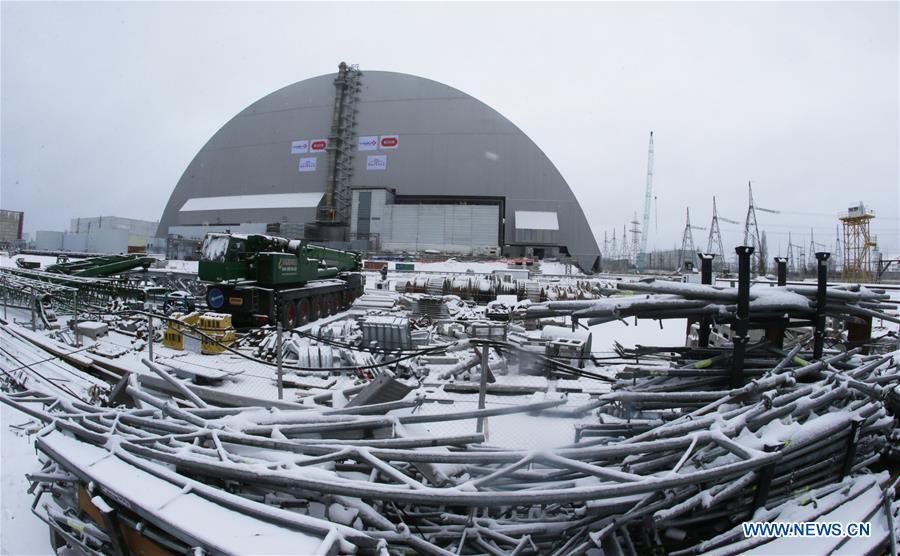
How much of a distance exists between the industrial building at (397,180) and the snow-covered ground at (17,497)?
31483 mm

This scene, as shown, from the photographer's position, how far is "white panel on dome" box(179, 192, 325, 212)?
3869 centimetres

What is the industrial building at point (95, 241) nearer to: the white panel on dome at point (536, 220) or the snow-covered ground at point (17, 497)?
the white panel on dome at point (536, 220)

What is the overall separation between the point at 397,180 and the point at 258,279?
29718 millimetres

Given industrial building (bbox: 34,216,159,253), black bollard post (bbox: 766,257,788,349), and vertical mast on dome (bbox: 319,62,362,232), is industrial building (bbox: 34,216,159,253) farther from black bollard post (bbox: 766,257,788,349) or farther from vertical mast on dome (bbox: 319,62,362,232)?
black bollard post (bbox: 766,257,788,349)

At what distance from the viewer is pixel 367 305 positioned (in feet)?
52.0

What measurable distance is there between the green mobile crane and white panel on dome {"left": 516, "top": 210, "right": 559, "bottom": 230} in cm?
2592

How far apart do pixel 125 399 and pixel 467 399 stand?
3815 millimetres

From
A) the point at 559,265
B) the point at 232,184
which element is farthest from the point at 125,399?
the point at 232,184

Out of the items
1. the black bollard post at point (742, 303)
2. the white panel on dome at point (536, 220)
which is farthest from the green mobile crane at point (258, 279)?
the white panel on dome at point (536, 220)

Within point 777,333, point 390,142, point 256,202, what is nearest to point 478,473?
point 777,333

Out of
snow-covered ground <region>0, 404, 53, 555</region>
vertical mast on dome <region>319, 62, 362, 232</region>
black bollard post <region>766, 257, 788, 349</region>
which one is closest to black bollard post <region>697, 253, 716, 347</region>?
black bollard post <region>766, 257, 788, 349</region>

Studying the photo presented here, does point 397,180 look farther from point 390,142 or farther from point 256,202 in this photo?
point 256,202

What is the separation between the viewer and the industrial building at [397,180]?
36156 millimetres

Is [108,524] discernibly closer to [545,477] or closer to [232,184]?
[545,477]
